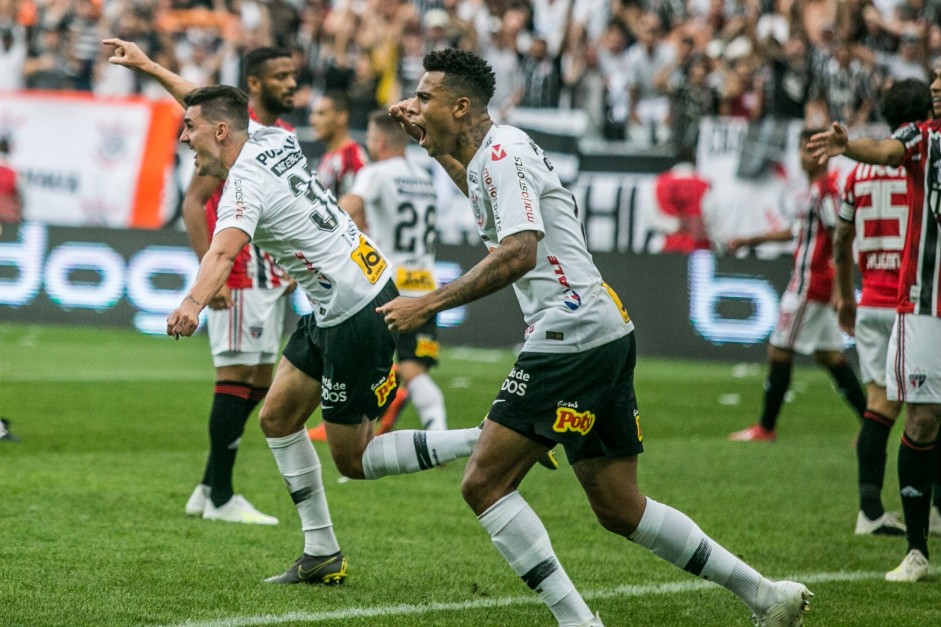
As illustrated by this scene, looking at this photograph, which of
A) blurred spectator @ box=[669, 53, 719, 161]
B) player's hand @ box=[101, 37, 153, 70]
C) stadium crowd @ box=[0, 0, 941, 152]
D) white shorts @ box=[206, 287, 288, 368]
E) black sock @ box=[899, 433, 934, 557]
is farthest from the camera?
blurred spectator @ box=[669, 53, 719, 161]

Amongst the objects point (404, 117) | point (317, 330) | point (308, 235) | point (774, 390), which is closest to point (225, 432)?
point (317, 330)

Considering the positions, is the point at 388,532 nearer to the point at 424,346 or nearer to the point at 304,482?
the point at 304,482

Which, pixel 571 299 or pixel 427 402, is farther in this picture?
pixel 427 402

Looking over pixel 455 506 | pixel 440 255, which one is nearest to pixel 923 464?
pixel 455 506

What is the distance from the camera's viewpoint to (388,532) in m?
7.57

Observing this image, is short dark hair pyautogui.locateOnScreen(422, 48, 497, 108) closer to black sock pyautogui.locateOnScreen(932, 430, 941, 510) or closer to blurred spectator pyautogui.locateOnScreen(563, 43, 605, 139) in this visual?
black sock pyautogui.locateOnScreen(932, 430, 941, 510)

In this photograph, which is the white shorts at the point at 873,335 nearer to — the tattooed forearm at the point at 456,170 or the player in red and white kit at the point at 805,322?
the player in red and white kit at the point at 805,322

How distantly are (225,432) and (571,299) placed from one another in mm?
3322

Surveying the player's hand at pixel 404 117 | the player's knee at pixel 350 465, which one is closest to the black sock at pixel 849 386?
the player's knee at pixel 350 465

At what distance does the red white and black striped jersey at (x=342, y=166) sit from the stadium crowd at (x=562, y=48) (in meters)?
8.33

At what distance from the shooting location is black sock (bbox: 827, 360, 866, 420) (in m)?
11.2

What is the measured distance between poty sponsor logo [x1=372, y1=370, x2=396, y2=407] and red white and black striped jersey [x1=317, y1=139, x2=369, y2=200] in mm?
4475

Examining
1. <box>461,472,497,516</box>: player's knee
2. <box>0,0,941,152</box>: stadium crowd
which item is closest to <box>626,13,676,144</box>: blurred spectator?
<box>0,0,941,152</box>: stadium crowd

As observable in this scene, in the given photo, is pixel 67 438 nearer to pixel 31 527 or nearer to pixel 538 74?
pixel 31 527
